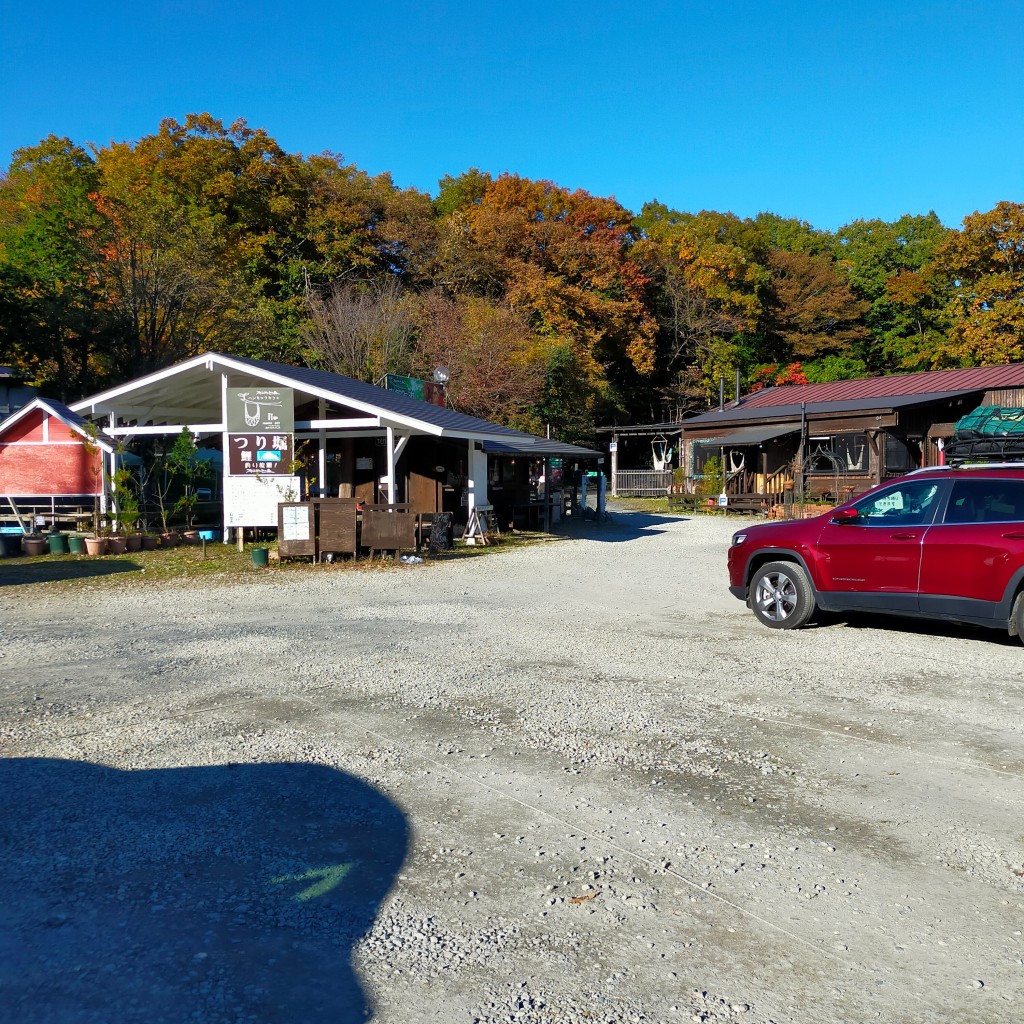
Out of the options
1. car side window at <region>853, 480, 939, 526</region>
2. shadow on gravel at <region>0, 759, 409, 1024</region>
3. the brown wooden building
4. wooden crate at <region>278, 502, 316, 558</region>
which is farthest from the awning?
shadow on gravel at <region>0, 759, 409, 1024</region>

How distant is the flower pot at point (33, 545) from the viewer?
16.6 m

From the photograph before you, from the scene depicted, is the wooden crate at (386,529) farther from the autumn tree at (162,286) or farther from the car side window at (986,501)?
the autumn tree at (162,286)

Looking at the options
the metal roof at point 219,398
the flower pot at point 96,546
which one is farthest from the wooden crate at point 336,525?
the flower pot at point 96,546

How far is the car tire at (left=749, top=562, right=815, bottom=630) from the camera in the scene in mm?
8734

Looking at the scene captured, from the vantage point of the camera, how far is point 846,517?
849 centimetres

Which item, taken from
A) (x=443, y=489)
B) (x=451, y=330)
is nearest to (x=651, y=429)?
(x=451, y=330)

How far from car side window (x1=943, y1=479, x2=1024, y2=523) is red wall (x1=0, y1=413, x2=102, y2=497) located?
57.4ft

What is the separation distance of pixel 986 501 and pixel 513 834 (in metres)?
5.90

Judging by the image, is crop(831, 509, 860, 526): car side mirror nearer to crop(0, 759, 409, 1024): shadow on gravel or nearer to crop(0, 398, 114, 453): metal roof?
crop(0, 759, 409, 1024): shadow on gravel

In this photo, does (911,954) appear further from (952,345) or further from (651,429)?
(952,345)

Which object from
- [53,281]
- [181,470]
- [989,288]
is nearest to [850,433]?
[989,288]

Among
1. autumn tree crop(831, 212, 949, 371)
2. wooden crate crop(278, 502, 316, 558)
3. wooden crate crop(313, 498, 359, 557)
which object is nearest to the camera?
wooden crate crop(278, 502, 316, 558)

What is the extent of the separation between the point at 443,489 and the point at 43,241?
20.0 metres

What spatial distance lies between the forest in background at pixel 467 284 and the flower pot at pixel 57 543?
13.0 meters
